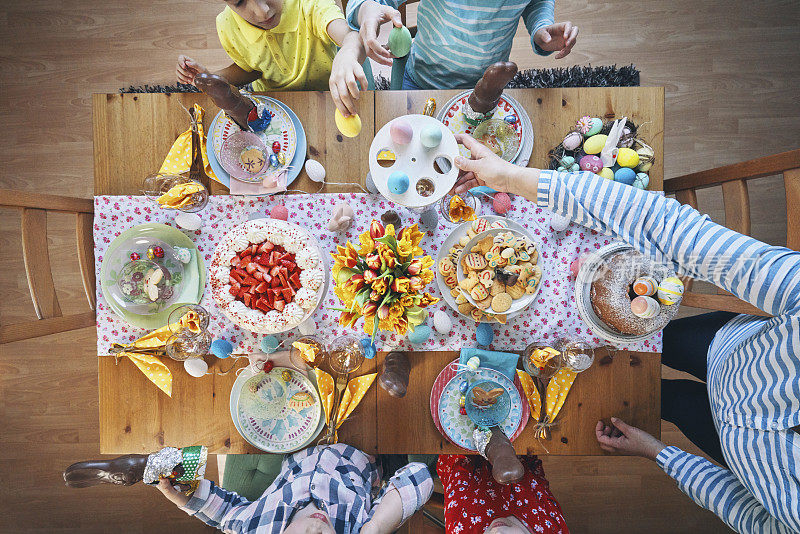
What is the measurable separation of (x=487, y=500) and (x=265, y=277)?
1.08 metres

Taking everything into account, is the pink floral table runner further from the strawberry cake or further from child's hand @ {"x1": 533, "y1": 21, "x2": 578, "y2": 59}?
child's hand @ {"x1": 533, "y1": 21, "x2": 578, "y2": 59}

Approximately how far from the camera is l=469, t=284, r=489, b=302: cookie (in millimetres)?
1112

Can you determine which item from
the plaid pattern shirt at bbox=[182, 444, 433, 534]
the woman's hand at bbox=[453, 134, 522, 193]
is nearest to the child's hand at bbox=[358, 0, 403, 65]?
the woman's hand at bbox=[453, 134, 522, 193]

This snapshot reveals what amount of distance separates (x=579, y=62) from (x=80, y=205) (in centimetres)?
237

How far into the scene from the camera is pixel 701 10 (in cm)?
228

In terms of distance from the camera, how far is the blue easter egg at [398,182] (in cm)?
110

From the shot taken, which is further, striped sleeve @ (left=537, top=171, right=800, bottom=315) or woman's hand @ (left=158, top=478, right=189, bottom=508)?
woman's hand @ (left=158, top=478, right=189, bottom=508)

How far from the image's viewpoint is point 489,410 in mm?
1282

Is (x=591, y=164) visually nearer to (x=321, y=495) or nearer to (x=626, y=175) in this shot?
(x=626, y=175)

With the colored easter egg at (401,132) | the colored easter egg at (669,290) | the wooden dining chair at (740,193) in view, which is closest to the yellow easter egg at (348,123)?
the colored easter egg at (401,132)

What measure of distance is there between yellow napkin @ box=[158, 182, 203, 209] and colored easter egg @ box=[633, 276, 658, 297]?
1.24 metres

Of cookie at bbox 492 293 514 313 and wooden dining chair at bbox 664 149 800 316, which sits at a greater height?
wooden dining chair at bbox 664 149 800 316

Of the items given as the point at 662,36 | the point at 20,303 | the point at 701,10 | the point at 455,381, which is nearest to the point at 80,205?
the point at 455,381

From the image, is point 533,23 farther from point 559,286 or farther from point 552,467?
point 552,467
